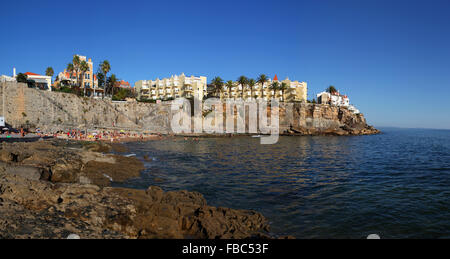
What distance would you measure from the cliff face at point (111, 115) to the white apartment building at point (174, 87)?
18273 millimetres

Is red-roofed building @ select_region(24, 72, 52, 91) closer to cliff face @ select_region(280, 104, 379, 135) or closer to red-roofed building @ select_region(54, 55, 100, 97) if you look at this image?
red-roofed building @ select_region(54, 55, 100, 97)

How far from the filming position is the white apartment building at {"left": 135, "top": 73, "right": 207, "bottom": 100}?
87.6m

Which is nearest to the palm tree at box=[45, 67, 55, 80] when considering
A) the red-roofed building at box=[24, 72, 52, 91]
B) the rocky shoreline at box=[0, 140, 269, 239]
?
the red-roofed building at box=[24, 72, 52, 91]

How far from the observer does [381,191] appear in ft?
45.6

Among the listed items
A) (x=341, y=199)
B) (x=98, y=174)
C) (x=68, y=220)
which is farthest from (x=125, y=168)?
(x=341, y=199)

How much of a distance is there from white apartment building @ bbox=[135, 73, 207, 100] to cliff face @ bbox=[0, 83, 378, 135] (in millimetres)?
18273

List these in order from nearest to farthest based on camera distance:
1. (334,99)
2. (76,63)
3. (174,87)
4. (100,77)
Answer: (76,63) < (100,77) < (174,87) < (334,99)

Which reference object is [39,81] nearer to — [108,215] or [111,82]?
[111,82]

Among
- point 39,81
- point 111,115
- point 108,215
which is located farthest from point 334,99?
point 108,215

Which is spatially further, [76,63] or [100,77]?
[100,77]

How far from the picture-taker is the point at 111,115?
59.9 meters

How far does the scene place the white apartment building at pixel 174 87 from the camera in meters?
87.6

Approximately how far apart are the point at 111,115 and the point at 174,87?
111 feet
